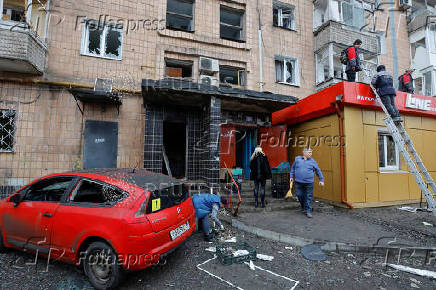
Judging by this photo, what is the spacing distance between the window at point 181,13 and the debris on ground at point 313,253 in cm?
928

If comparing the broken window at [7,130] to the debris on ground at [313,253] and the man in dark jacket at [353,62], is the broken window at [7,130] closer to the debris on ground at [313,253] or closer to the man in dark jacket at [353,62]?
the debris on ground at [313,253]

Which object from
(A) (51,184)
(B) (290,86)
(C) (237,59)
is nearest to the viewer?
(A) (51,184)

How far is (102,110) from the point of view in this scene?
731 centimetres

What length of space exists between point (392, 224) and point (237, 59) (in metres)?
8.21

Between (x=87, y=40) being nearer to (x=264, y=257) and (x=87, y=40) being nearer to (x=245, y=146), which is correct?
(x=245, y=146)

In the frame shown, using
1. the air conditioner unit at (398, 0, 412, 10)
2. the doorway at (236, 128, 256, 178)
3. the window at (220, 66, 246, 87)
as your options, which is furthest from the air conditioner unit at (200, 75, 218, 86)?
the air conditioner unit at (398, 0, 412, 10)

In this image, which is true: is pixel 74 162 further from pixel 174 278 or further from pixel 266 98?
pixel 266 98

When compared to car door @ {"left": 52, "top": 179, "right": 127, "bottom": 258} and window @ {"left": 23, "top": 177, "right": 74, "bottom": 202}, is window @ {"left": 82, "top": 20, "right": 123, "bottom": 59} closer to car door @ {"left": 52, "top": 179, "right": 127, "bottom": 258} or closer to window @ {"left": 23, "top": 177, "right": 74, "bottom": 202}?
window @ {"left": 23, "top": 177, "right": 74, "bottom": 202}

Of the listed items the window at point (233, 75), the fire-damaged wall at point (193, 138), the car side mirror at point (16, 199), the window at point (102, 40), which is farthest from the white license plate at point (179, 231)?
the window at point (233, 75)

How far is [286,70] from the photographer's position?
34.0 feet

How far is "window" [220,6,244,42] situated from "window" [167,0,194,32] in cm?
159

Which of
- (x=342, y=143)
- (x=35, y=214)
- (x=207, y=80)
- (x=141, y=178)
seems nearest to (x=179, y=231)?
(x=141, y=178)

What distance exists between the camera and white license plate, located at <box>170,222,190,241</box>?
294 cm

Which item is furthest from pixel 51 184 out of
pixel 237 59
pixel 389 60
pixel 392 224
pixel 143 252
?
pixel 389 60
